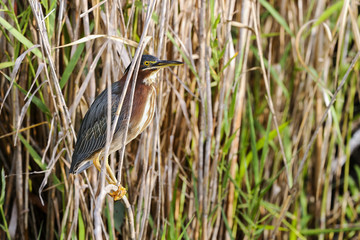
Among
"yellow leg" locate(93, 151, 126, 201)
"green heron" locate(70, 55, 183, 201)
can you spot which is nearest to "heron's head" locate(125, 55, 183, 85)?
"green heron" locate(70, 55, 183, 201)

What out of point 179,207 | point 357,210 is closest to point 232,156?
point 179,207

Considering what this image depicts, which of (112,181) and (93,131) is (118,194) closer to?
(112,181)

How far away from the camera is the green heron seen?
1254 millimetres

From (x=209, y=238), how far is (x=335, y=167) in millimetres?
849

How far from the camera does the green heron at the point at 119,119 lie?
1.25m

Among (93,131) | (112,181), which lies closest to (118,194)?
(112,181)

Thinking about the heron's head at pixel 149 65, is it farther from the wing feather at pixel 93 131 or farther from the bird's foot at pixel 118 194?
the bird's foot at pixel 118 194

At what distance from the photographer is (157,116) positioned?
55.2 inches

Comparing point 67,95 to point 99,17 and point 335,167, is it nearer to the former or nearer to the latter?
point 99,17

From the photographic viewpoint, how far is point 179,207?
1.77 m

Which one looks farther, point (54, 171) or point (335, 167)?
point (335, 167)

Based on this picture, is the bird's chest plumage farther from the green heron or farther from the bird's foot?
the bird's foot

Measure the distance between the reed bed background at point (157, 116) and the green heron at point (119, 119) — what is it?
0.06m

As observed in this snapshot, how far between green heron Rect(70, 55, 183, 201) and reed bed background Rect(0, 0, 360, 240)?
63 millimetres
